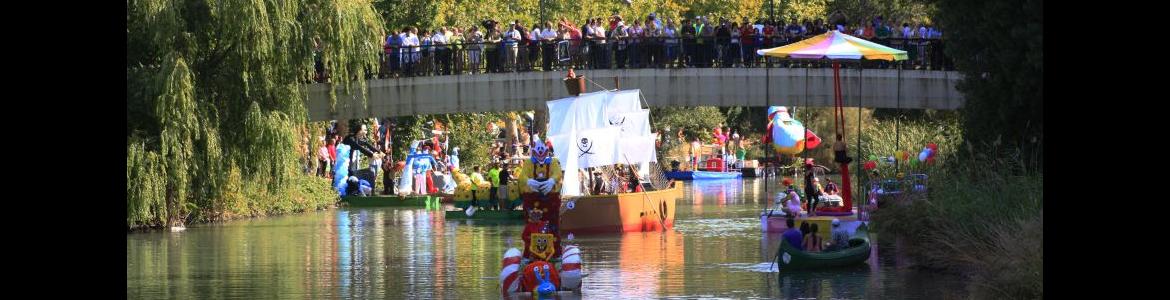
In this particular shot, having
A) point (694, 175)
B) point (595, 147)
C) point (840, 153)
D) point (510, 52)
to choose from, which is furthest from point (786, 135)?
point (840, 153)

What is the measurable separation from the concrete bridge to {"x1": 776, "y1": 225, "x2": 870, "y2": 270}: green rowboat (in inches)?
703

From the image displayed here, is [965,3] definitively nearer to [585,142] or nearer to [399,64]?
[585,142]

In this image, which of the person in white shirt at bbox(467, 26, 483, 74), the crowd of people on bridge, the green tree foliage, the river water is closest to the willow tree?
the river water

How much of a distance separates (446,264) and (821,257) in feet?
20.0

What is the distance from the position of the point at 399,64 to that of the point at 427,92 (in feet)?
3.23

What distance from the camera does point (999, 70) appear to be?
90.3 feet

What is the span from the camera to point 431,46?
1697 inches

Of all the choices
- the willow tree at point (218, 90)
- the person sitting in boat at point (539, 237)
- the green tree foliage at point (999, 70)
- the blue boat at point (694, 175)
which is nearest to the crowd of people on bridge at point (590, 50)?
the willow tree at point (218, 90)

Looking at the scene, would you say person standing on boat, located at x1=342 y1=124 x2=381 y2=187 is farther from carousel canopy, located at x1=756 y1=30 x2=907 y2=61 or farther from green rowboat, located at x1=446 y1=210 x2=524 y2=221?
carousel canopy, located at x1=756 y1=30 x2=907 y2=61

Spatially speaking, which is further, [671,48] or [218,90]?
[671,48]

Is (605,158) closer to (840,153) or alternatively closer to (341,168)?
(840,153)

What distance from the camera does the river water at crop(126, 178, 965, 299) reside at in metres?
23.2

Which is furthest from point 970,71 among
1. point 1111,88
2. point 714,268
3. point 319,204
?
point 319,204

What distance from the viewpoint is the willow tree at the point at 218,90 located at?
112ft
